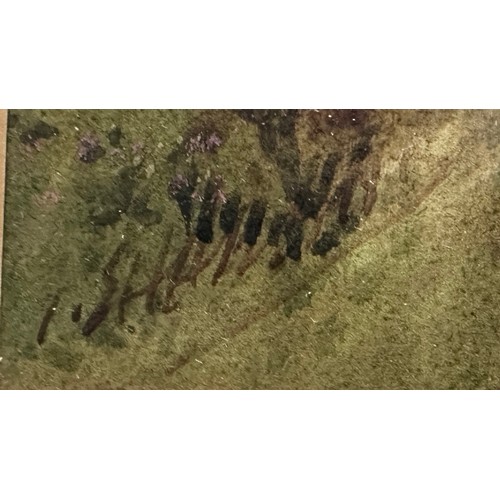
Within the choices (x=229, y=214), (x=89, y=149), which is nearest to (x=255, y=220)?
(x=229, y=214)

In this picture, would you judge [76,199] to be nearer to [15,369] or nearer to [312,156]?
[15,369]

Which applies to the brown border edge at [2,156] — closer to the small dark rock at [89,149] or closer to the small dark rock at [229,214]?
the small dark rock at [89,149]

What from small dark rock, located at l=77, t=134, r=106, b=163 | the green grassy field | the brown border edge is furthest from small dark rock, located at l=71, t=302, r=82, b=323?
small dark rock, located at l=77, t=134, r=106, b=163

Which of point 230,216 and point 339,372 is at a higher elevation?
point 230,216

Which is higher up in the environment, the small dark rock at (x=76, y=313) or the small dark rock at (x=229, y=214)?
the small dark rock at (x=229, y=214)

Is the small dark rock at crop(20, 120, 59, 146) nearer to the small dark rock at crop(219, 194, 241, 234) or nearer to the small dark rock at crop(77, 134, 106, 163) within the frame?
the small dark rock at crop(77, 134, 106, 163)

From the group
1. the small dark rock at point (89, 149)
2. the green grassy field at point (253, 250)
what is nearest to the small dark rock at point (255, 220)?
the green grassy field at point (253, 250)

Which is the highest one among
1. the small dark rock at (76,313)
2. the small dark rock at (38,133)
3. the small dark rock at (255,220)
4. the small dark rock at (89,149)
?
the small dark rock at (38,133)

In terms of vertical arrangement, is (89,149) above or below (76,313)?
above

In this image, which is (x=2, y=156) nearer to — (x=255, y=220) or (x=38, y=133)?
(x=38, y=133)

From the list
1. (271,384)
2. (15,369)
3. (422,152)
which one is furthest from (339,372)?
(15,369)

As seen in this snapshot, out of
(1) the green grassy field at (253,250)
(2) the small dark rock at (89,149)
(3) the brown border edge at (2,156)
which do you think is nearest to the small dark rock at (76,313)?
(1) the green grassy field at (253,250)
